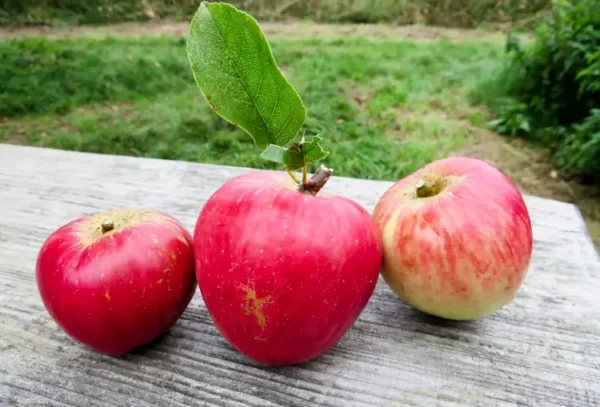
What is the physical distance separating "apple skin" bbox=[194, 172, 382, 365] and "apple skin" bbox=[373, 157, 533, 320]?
7 cm

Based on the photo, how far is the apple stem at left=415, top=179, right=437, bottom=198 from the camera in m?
0.77

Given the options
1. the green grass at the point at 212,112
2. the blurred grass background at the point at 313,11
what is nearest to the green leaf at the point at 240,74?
the green grass at the point at 212,112

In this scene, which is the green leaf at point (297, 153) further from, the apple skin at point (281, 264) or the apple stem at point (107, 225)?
the apple stem at point (107, 225)

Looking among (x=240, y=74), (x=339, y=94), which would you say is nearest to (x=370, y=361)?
(x=240, y=74)

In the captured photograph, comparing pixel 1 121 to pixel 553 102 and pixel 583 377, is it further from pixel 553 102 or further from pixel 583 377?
pixel 583 377

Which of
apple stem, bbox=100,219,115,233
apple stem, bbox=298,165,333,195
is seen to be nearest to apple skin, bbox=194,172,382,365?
apple stem, bbox=298,165,333,195

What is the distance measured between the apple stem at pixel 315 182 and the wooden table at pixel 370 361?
0.23m

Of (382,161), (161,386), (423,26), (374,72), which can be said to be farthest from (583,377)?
(423,26)

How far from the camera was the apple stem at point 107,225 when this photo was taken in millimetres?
690

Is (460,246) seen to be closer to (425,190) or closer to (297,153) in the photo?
(425,190)

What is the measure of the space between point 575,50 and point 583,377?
274cm

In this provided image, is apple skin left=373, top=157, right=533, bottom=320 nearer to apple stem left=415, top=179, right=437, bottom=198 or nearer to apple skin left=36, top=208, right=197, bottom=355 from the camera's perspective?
apple stem left=415, top=179, right=437, bottom=198

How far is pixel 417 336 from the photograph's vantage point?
0.78m

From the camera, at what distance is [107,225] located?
691 mm
